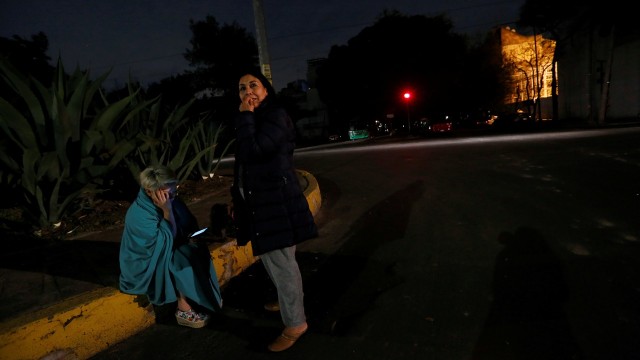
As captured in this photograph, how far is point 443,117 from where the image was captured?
49.5 m

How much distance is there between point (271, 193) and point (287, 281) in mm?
597

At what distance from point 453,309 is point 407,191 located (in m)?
4.26

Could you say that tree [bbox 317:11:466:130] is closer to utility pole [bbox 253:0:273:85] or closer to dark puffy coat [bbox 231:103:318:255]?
utility pole [bbox 253:0:273:85]

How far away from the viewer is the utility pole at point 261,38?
7.63 m

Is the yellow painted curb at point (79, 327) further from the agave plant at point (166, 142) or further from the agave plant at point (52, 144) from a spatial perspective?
the agave plant at point (166, 142)

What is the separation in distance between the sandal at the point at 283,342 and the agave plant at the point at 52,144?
3280 millimetres

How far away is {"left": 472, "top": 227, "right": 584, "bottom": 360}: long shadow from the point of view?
2420 millimetres

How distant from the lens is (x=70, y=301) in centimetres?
297

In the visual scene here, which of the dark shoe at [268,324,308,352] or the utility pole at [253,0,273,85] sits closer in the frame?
the dark shoe at [268,324,308,352]

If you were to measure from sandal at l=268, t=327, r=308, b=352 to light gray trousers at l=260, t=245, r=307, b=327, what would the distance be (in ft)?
0.23

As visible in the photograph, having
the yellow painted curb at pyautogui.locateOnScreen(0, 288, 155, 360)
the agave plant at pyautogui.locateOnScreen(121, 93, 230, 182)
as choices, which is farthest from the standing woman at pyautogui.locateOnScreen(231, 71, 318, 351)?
the agave plant at pyautogui.locateOnScreen(121, 93, 230, 182)

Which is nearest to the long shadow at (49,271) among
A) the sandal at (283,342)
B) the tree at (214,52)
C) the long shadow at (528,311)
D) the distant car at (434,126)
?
the sandal at (283,342)

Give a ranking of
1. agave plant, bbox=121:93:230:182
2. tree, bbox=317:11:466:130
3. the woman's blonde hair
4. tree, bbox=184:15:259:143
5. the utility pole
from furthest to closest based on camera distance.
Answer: tree, bbox=184:15:259:143
tree, bbox=317:11:466:130
the utility pole
agave plant, bbox=121:93:230:182
the woman's blonde hair

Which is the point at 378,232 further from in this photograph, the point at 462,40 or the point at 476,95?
the point at 476,95
